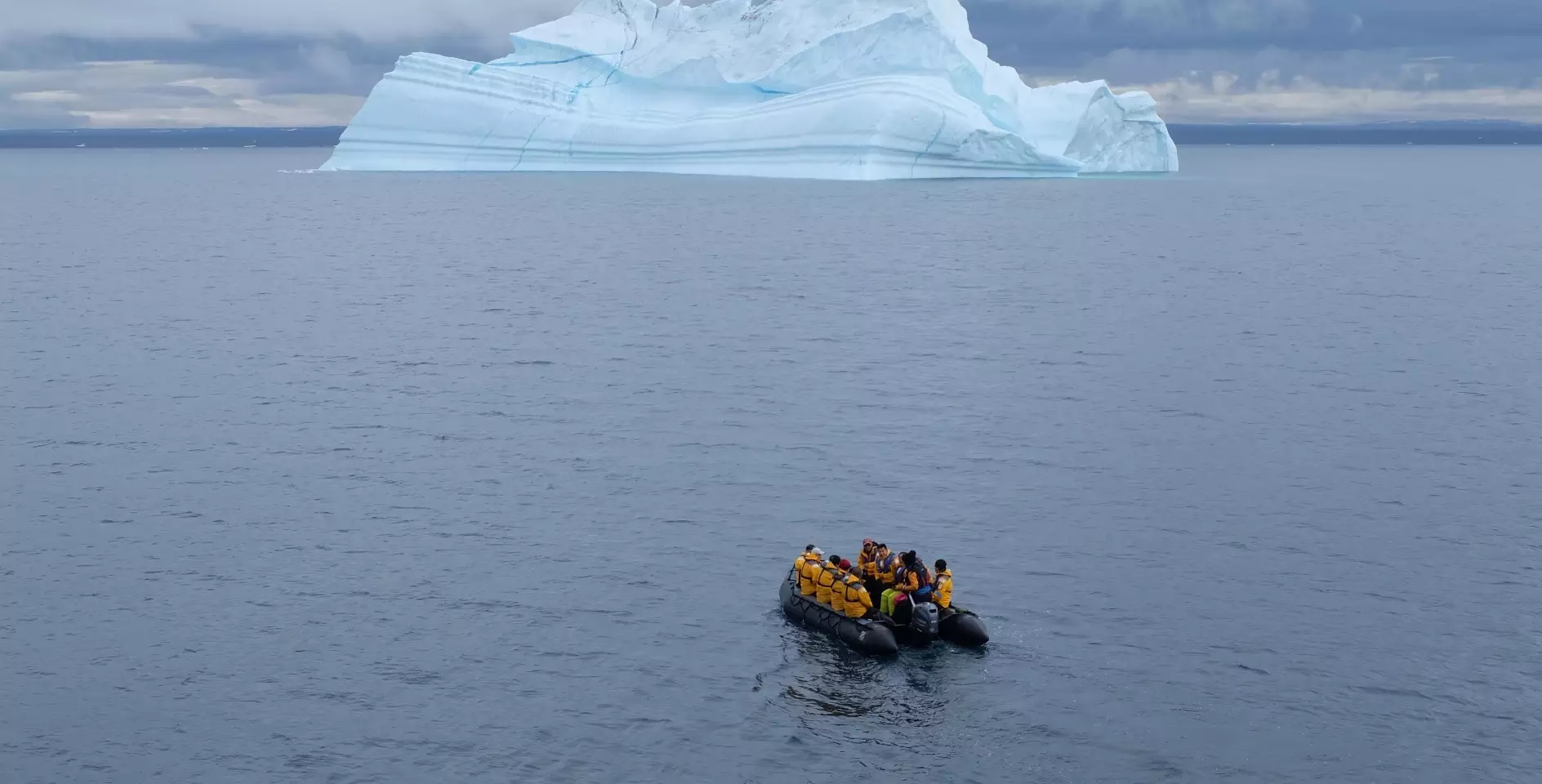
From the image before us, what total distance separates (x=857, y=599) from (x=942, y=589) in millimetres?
1358

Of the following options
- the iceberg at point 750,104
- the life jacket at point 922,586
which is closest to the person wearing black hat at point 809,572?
the life jacket at point 922,586

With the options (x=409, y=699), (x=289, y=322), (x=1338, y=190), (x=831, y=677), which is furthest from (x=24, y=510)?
(x=1338, y=190)

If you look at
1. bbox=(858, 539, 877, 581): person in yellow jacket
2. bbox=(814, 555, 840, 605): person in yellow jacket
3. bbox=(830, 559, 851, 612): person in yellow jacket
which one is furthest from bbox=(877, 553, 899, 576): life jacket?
bbox=(814, 555, 840, 605): person in yellow jacket

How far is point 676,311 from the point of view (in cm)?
→ 5644

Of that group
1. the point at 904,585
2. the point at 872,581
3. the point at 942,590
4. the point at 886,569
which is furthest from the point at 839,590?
the point at 942,590

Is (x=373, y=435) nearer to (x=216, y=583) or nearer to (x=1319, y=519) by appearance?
(x=216, y=583)

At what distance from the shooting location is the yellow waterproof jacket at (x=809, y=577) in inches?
948

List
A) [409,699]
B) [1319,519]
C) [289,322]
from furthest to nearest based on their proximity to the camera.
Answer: [289,322], [1319,519], [409,699]

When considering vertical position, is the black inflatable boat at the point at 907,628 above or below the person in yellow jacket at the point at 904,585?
below

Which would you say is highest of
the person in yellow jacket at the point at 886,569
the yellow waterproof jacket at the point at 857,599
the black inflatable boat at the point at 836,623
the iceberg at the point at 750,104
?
the iceberg at the point at 750,104

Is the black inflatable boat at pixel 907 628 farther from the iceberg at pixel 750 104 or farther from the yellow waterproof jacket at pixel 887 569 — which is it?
the iceberg at pixel 750 104

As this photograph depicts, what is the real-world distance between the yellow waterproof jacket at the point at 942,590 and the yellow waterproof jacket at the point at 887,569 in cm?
71

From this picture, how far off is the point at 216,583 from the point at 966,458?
16.5m

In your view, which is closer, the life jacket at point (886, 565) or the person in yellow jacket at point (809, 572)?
the life jacket at point (886, 565)
